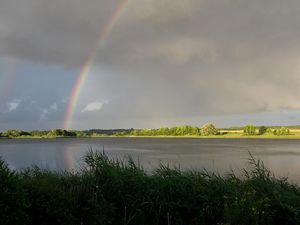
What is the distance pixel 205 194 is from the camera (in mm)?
10062

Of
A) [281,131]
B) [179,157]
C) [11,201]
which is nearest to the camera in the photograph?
[11,201]

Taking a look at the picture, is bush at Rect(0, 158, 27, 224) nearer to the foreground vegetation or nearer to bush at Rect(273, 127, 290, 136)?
the foreground vegetation

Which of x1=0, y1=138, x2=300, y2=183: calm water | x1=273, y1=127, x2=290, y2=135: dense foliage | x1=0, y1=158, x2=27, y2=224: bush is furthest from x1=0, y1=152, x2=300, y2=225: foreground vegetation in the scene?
x1=273, y1=127, x2=290, y2=135: dense foliage

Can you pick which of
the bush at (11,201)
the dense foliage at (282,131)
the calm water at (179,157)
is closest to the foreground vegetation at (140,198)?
the bush at (11,201)

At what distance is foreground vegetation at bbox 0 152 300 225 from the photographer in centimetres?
805

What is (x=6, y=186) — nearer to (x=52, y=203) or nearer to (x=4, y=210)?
(x=4, y=210)

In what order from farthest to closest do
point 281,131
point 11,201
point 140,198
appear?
point 281,131
point 140,198
point 11,201

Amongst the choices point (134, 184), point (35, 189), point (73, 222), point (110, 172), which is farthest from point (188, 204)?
point (35, 189)

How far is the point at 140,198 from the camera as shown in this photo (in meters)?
9.62

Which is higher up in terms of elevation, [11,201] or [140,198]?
[11,201]

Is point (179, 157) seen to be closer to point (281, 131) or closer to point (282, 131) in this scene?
point (281, 131)

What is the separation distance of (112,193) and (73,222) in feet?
5.70

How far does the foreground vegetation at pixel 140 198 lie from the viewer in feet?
26.4

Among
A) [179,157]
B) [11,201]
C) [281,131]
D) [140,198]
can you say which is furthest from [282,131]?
[11,201]
